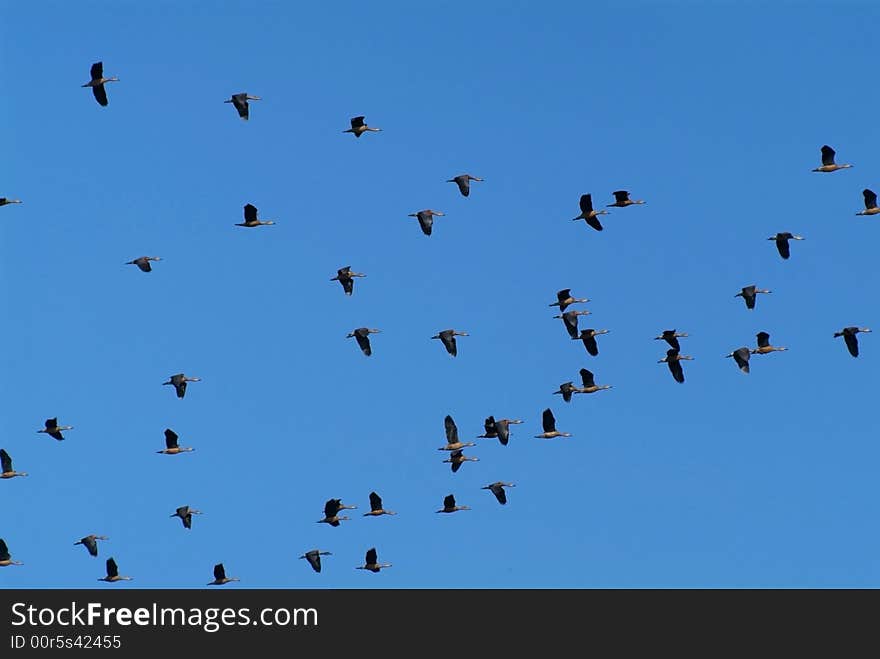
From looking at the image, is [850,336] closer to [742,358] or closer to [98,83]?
[742,358]

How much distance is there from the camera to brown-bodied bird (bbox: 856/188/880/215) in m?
85.8

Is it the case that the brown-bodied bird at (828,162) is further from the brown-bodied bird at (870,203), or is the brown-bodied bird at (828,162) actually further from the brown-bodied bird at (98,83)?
the brown-bodied bird at (98,83)

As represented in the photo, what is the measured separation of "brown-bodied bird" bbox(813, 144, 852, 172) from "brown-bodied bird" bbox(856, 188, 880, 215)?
106 cm

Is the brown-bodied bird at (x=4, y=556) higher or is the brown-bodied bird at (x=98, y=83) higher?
the brown-bodied bird at (x=98, y=83)

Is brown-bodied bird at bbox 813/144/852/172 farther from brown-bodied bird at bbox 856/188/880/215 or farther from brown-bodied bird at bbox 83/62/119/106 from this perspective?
brown-bodied bird at bbox 83/62/119/106

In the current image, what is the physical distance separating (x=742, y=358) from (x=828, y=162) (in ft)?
22.3

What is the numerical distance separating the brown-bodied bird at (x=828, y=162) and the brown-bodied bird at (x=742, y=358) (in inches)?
246

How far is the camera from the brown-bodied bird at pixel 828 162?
8606cm

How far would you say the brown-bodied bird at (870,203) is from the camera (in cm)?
8581

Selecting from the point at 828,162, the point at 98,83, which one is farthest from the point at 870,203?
the point at 98,83
